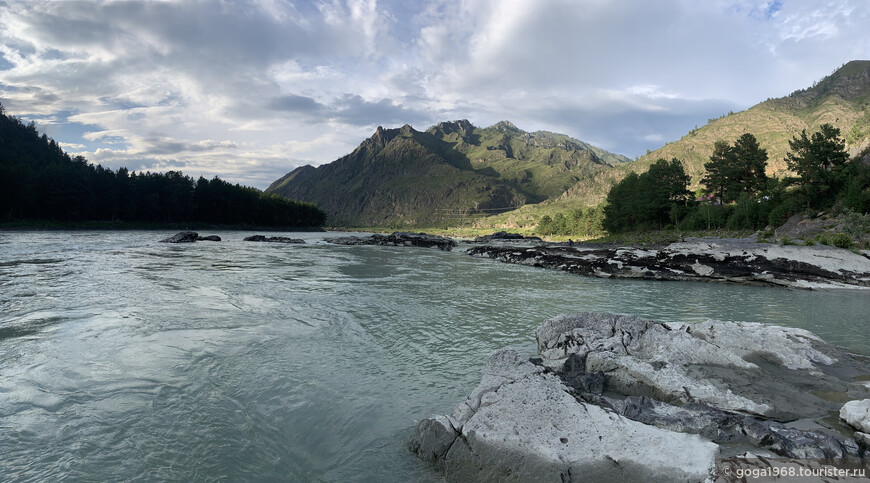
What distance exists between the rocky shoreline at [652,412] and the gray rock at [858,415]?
17 mm

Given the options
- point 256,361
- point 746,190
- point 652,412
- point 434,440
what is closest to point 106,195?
point 256,361

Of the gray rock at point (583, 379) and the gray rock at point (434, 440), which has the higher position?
the gray rock at point (583, 379)

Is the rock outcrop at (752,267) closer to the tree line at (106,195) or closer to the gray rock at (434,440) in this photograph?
the gray rock at (434,440)

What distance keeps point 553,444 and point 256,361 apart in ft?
23.5

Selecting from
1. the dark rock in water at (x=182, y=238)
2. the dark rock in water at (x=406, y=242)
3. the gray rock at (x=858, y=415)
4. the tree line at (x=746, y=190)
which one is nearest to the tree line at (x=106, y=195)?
the dark rock in water at (x=182, y=238)

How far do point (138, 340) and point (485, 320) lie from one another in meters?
10.6

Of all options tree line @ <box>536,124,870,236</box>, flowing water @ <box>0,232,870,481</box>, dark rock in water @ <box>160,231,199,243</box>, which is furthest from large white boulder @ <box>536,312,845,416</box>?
dark rock in water @ <box>160,231,199,243</box>

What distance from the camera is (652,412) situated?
19.1ft

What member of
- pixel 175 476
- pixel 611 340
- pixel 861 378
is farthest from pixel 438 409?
pixel 861 378

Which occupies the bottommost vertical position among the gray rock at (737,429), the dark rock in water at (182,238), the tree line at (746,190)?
the gray rock at (737,429)

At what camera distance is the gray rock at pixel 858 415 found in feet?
17.3

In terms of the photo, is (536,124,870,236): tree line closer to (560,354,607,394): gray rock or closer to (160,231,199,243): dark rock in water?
(560,354,607,394): gray rock

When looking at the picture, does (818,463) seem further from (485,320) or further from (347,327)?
(347,327)

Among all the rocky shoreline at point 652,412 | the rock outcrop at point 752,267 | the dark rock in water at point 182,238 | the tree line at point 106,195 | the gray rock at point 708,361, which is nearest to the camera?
the rocky shoreline at point 652,412
